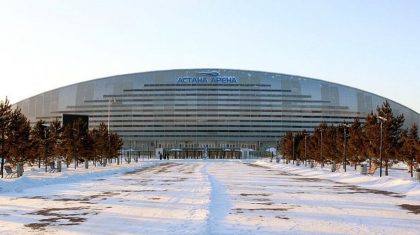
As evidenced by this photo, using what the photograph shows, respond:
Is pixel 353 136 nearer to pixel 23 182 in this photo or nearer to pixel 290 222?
pixel 23 182

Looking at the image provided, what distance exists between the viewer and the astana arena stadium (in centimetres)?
14338

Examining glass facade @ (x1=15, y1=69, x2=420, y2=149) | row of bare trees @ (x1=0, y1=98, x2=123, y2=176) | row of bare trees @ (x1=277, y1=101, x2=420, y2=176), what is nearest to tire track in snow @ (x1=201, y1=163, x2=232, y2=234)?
row of bare trees @ (x1=0, y1=98, x2=123, y2=176)

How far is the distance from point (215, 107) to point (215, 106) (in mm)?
343

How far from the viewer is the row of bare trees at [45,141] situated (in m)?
40.2

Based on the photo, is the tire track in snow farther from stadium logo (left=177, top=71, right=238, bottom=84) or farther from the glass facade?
stadium logo (left=177, top=71, right=238, bottom=84)

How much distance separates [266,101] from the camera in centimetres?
14400

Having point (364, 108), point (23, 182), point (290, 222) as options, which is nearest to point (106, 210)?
point (290, 222)

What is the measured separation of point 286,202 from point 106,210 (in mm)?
7256

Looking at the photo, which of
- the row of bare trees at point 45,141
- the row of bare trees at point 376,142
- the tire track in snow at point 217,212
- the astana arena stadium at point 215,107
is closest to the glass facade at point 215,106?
the astana arena stadium at point 215,107

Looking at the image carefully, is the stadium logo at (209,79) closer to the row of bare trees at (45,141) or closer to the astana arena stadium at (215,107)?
the astana arena stadium at (215,107)

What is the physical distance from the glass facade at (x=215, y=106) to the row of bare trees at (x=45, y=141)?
65.2m

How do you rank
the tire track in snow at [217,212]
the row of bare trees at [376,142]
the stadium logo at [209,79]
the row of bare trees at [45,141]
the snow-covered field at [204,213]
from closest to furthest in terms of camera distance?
the tire track in snow at [217,212] → the snow-covered field at [204,213] → the row of bare trees at [45,141] → the row of bare trees at [376,142] → the stadium logo at [209,79]

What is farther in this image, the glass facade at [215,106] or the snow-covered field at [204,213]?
the glass facade at [215,106]

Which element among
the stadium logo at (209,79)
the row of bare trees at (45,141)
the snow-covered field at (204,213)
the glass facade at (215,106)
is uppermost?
the stadium logo at (209,79)
